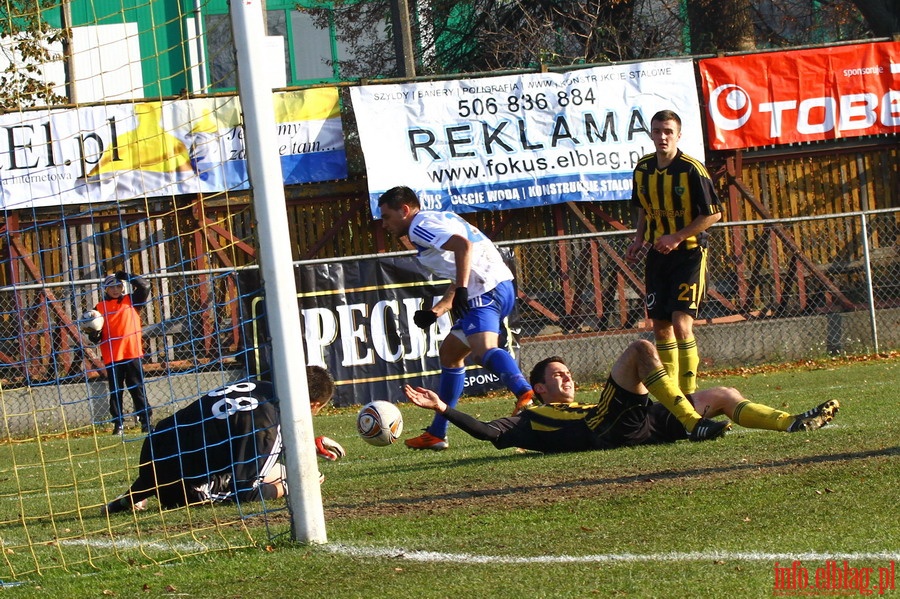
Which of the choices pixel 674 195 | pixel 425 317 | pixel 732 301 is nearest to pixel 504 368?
pixel 425 317

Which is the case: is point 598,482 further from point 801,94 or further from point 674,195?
point 801,94

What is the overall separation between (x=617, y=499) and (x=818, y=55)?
46.2 feet

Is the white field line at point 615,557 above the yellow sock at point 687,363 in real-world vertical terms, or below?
below

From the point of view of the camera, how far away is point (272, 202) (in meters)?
5.05

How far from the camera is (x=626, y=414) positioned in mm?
7371

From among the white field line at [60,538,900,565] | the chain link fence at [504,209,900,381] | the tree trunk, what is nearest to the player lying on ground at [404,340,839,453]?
the white field line at [60,538,900,565]

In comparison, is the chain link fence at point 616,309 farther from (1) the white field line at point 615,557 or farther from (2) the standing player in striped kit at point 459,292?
(1) the white field line at point 615,557

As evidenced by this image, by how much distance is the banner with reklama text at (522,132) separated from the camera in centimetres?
1706

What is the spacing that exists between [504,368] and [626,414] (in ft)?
5.51

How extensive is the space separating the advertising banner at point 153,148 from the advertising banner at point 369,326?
2.33 metres

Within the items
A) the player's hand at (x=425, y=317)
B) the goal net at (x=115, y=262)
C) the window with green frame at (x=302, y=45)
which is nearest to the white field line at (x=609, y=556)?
the player's hand at (x=425, y=317)

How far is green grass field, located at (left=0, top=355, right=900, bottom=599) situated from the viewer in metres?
4.15

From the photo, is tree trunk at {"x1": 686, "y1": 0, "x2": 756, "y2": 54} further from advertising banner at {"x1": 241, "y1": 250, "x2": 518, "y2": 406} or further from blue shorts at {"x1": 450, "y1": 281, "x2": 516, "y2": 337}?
blue shorts at {"x1": 450, "y1": 281, "x2": 516, "y2": 337}

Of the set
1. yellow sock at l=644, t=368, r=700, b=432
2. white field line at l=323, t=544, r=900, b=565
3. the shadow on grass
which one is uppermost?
yellow sock at l=644, t=368, r=700, b=432
